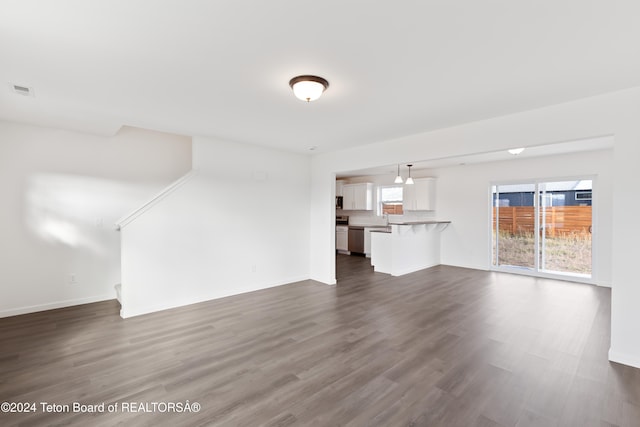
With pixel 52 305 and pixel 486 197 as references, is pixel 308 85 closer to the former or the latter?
pixel 52 305

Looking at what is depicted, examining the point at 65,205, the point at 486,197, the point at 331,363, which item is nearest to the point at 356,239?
the point at 486,197

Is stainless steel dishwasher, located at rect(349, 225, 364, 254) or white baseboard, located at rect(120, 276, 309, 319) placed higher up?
stainless steel dishwasher, located at rect(349, 225, 364, 254)

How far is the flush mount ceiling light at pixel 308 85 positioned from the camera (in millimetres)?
2480

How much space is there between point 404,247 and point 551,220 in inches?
121

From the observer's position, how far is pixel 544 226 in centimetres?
623

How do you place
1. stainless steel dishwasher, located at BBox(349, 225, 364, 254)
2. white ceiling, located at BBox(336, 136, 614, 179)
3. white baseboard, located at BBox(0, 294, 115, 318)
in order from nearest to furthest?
1. white baseboard, located at BBox(0, 294, 115, 318)
2. white ceiling, located at BBox(336, 136, 614, 179)
3. stainless steel dishwasher, located at BBox(349, 225, 364, 254)

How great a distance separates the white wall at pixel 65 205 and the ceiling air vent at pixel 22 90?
4.96 ft

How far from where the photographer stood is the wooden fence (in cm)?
578

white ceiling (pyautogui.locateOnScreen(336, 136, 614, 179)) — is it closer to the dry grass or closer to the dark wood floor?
the dry grass

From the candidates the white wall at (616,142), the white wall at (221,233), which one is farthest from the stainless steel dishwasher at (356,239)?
the white wall at (616,142)

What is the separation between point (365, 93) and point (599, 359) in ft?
11.3

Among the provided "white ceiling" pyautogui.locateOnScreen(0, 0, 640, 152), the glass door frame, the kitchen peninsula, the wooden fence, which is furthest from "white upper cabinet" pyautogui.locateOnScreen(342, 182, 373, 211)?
"white ceiling" pyautogui.locateOnScreen(0, 0, 640, 152)

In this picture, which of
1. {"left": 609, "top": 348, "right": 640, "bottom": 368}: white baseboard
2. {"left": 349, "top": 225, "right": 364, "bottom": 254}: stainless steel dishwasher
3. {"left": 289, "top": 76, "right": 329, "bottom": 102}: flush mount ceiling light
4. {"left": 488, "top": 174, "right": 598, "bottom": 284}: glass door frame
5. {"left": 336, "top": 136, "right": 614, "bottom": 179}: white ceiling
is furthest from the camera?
{"left": 349, "top": 225, "right": 364, "bottom": 254}: stainless steel dishwasher

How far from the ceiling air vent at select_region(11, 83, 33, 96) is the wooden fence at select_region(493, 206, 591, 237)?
26.6 ft
